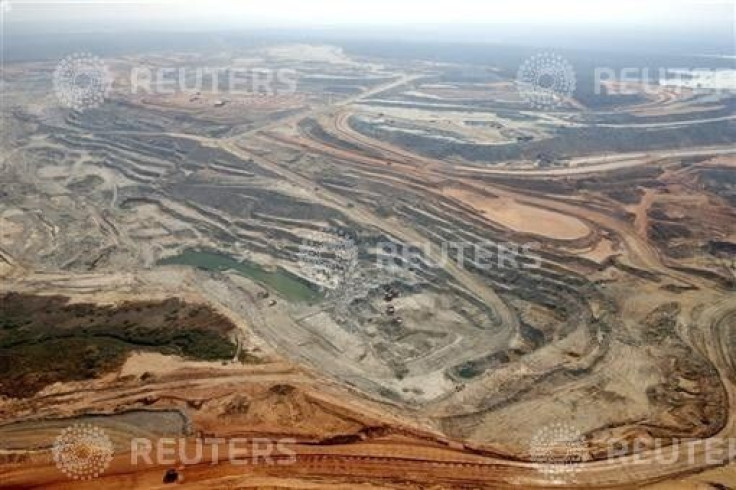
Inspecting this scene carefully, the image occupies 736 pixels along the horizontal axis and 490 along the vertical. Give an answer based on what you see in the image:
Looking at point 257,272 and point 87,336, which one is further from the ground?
point 257,272

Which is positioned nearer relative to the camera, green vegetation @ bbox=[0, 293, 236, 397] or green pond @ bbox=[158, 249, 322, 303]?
green vegetation @ bbox=[0, 293, 236, 397]

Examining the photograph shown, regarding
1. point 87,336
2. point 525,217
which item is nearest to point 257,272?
point 87,336

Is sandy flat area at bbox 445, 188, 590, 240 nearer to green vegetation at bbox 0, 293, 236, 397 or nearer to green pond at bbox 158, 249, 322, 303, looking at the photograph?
green pond at bbox 158, 249, 322, 303

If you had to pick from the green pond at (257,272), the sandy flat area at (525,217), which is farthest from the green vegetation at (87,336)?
the sandy flat area at (525,217)

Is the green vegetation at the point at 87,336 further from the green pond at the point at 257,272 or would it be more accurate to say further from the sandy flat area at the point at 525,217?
the sandy flat area at the point at 525,217

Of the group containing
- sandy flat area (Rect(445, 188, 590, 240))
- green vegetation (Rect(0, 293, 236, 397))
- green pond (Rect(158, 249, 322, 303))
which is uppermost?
sandy flat area (Rect(445, 188, 590, 240))

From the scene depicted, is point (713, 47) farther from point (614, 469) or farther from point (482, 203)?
point (614, 469)

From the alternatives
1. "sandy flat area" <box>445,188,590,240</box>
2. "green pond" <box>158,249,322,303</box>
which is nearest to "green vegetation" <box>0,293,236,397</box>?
"green pond" <box>158,249,322,303</box>

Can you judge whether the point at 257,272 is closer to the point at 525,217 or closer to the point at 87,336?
the point at 87,336

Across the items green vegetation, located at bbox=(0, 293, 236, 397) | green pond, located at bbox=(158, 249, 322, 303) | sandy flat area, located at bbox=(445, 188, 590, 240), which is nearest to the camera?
green vegetation, located at bbox=(0, 293, 236, 397)

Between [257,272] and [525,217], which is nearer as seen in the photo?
[257,272]
